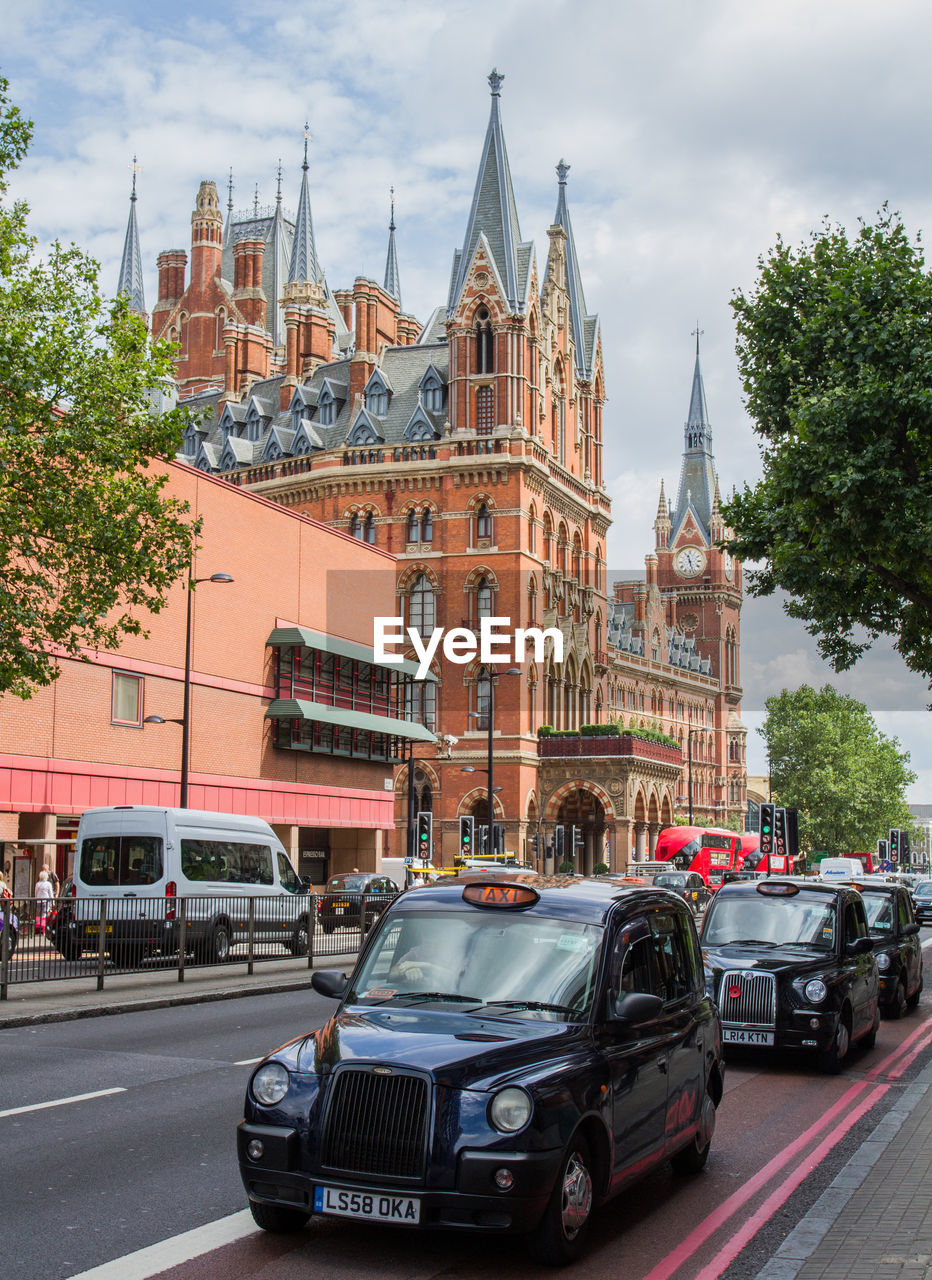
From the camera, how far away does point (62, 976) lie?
18125 mm

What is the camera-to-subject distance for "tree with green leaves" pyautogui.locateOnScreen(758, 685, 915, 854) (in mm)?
108812

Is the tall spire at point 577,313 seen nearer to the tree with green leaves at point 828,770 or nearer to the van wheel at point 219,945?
the tree with green leaves at point 828,770

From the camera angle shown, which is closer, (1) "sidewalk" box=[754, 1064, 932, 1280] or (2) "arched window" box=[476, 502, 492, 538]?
(1) "sidewalk" box=[754, 1064, 932, 1280]

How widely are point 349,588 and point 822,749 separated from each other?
70.4 metres

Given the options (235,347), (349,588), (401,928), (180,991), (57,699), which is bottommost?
(180,991)

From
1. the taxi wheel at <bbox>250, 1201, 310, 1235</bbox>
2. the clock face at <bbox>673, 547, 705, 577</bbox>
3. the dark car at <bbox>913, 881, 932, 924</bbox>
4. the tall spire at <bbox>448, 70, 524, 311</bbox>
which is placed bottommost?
the dark car at <bbox>913, 881, 932, 924</bbox>

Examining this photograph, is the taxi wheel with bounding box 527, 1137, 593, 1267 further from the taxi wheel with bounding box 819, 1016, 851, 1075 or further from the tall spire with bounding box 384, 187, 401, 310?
the tall spire with bounding box 384, 187, 401, 310

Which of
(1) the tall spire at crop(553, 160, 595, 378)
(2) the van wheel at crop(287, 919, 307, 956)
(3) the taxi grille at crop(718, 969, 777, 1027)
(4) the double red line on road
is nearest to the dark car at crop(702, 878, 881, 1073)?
(3) the taxi grille at crop(718, 969, 777, 1027)

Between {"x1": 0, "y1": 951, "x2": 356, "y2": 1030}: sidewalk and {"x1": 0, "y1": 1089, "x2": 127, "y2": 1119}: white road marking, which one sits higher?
{"x1": 0, "y1": 1089, "x2": 127, "y2": 1119}: white road marking

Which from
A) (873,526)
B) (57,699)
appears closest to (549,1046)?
(873,526)

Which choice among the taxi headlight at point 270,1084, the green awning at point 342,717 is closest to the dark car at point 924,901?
the green awning at point 342,717

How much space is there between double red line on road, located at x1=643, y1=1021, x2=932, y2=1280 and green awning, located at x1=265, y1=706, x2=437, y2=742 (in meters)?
29.9

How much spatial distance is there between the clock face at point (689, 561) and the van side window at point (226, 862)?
116146 mm

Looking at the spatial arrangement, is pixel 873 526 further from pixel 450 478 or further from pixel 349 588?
pixel 450 478
